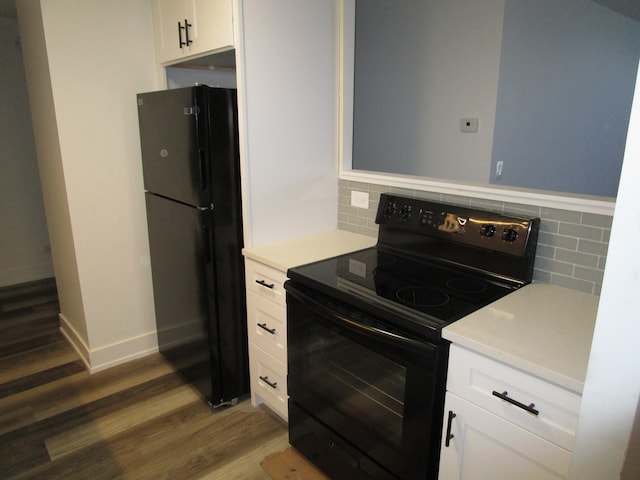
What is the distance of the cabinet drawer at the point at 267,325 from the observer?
1.87m

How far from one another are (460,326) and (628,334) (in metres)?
0.62

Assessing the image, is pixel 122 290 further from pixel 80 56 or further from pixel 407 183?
pixel 407 183

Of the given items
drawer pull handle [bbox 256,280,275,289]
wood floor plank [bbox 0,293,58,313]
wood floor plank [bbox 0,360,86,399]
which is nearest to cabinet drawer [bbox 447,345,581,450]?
drawer pull handle [bbox 256,280,275,289]

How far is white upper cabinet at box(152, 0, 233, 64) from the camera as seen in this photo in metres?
1.82

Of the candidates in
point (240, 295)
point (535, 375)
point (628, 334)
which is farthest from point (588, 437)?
point (240, 295)

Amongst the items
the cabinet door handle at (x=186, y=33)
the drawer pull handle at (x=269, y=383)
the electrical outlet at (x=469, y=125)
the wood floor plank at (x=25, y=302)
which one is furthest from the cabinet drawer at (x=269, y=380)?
the wood floor plank at (x=25, y=302)

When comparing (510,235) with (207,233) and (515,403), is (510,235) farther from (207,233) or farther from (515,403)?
(207,233)

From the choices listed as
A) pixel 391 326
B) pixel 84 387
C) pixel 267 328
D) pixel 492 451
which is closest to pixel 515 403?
pixel 492 451

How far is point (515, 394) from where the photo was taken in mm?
1103

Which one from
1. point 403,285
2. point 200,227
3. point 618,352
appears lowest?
point 403,285

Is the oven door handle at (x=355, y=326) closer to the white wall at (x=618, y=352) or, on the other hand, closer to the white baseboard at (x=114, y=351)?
the white wall at (x=618, y=352)

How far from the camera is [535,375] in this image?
1.05m

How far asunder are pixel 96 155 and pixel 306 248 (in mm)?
1275

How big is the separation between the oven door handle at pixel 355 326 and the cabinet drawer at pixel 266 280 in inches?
5.1
